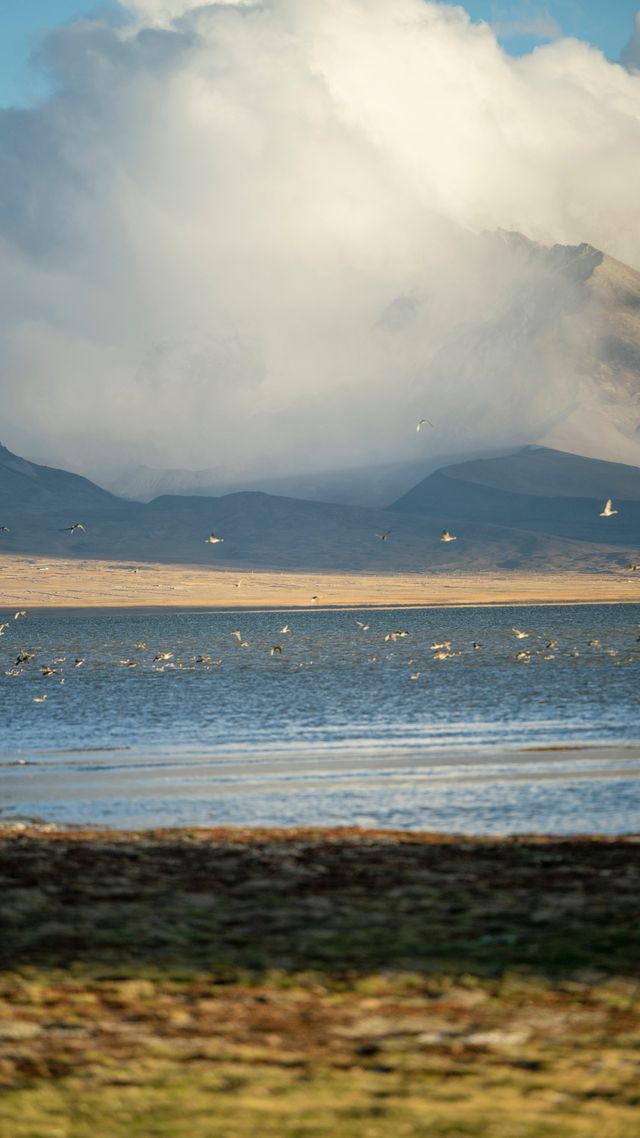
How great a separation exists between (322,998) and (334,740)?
28827mm

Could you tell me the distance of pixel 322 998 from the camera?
1273cm

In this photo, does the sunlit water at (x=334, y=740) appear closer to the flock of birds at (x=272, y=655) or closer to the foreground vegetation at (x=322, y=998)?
the flock of birds at (x=272, y=655)

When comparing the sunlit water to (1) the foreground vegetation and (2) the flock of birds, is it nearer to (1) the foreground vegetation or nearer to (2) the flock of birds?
(2) the flock of birds

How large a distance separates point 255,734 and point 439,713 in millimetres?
9031

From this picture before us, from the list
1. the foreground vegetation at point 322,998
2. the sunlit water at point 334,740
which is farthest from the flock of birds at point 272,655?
the foreground vegetation at point 322,998

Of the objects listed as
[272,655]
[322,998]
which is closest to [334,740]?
[322,998]

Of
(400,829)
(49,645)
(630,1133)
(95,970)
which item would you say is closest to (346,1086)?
(630,1133)

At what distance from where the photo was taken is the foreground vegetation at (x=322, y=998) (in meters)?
10.0

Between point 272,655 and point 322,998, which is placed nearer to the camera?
point 322,998

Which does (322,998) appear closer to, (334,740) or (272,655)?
(334,740)

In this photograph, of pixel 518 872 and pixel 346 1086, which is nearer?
pixel 346 1086

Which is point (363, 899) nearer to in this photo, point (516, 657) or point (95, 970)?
point (95, 970)

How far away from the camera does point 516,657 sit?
285 ft

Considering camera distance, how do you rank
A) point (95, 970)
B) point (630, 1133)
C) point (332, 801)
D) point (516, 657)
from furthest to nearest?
point (516, 657) → point (332, 801) → point (95, 970) → point (630, 1133)
